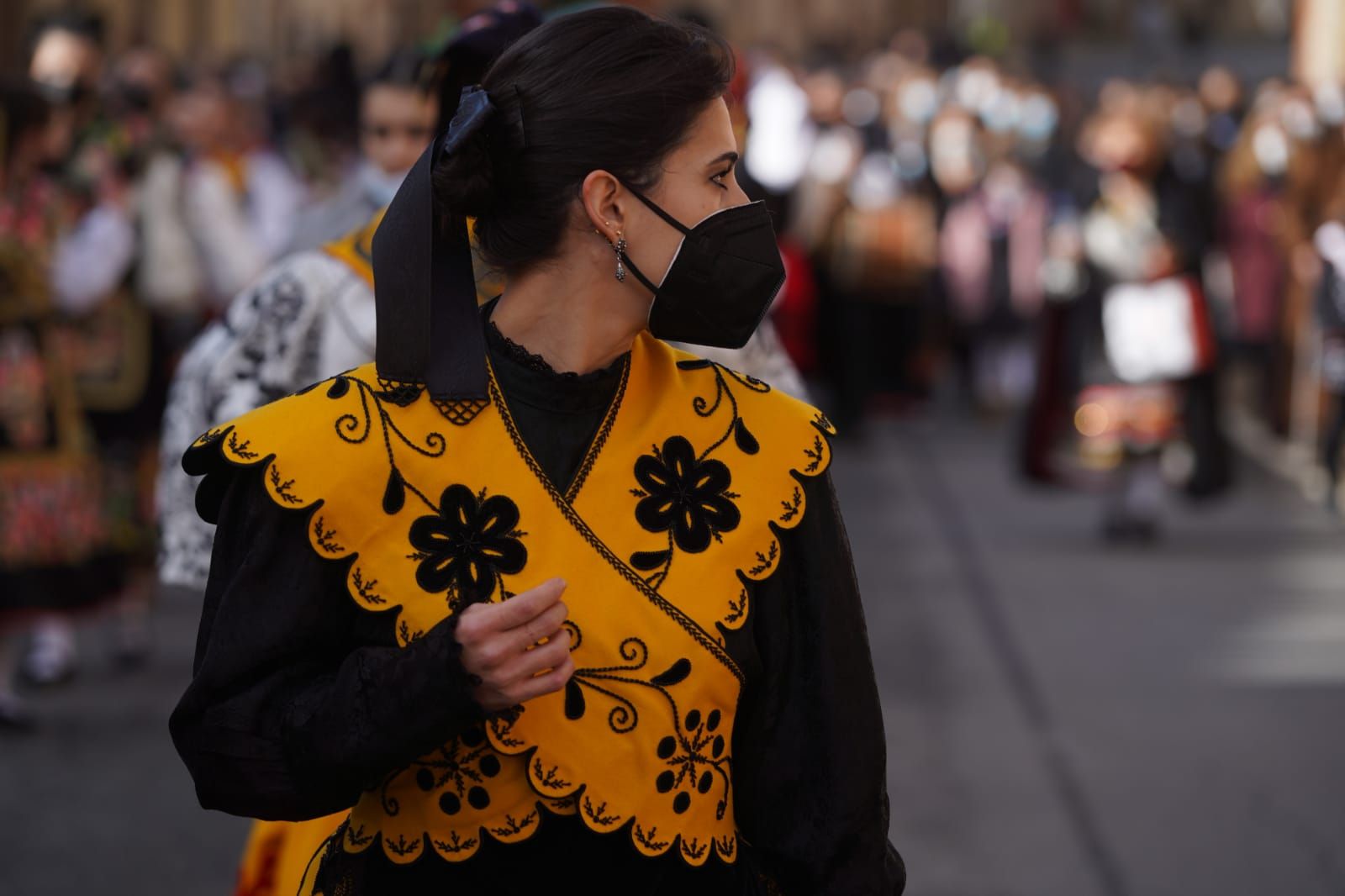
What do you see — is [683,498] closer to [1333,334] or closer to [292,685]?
[292,685]

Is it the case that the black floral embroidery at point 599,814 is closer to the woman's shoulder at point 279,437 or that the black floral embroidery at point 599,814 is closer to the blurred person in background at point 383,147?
the woman's shoulder at point 279,437

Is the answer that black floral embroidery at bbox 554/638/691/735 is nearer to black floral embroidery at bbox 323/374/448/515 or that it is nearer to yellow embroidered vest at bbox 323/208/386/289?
black floral embroidery at bbox 323/374/448/515

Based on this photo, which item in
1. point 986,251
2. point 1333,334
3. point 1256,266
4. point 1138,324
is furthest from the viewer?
point 986,251

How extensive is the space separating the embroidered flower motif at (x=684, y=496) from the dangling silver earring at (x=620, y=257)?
212mm

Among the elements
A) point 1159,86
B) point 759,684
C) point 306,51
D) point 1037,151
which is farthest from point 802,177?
point 306,51

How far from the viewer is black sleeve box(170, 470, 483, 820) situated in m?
2.25

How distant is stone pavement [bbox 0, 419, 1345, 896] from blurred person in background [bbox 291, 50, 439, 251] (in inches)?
69.7

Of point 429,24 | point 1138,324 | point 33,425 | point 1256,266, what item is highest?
point 33,425

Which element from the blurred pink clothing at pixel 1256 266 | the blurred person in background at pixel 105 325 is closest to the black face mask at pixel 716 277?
the blurred person in background at pixel 105 325

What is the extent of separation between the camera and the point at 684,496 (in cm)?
243

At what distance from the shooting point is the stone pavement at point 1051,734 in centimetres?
546

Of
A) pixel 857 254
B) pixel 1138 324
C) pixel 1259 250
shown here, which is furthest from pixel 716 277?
pixel 1259 250

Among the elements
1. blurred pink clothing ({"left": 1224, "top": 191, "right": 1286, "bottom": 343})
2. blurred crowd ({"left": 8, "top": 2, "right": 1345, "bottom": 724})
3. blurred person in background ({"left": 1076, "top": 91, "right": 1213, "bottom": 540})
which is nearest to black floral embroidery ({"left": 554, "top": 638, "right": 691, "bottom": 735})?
blurred crowd ({"left": 8, "top": 2, "right": 1345, "bottom": 724})

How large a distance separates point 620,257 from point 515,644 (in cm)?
55
